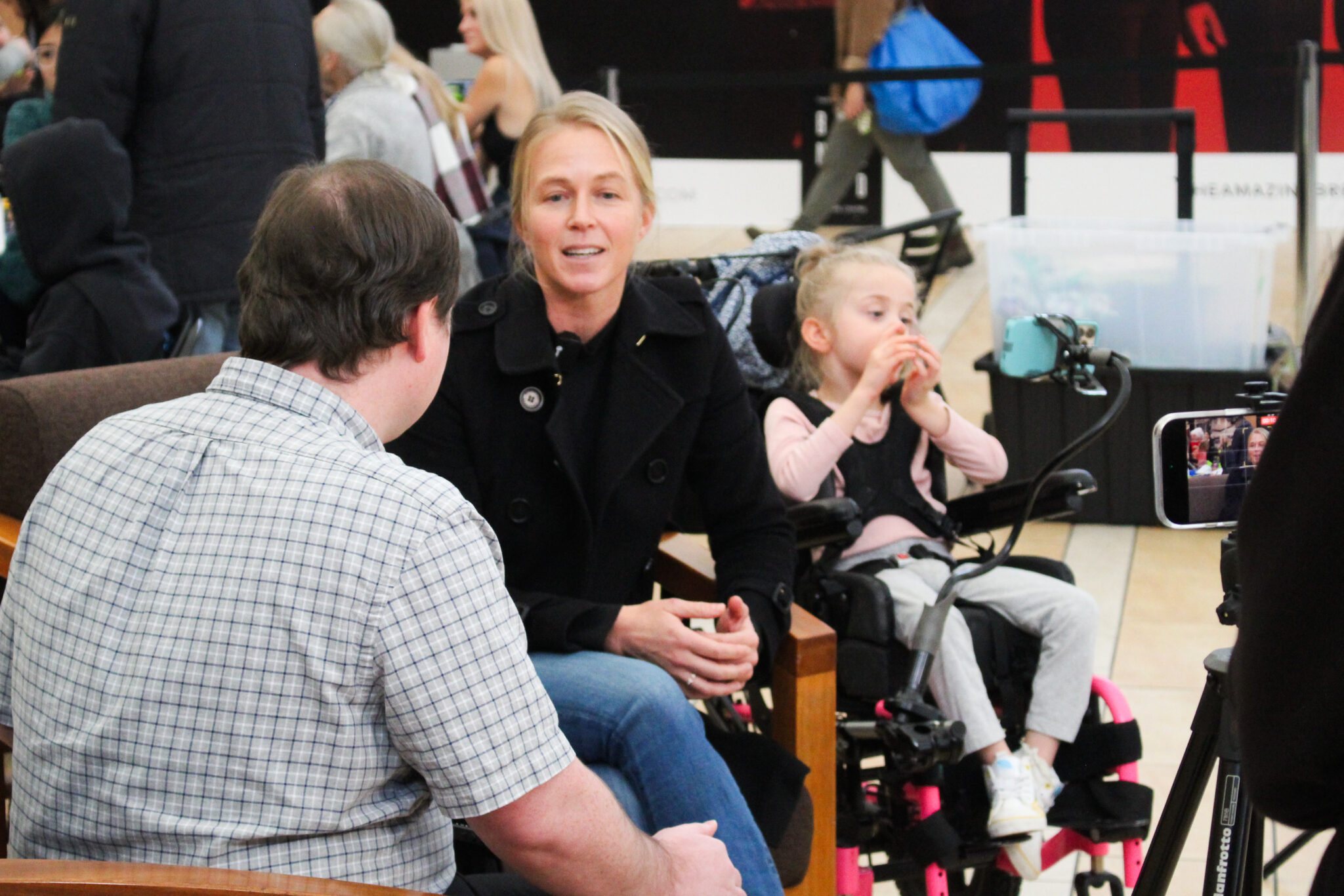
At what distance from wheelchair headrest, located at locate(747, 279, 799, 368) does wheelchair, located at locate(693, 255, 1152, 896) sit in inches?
16.0

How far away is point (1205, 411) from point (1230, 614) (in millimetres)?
179

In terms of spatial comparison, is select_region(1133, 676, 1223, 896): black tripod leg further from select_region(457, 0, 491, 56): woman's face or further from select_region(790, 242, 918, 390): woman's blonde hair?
select_region(457, 0, 491, 56): woman's face

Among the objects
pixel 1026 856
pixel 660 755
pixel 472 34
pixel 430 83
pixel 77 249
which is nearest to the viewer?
pixel 660 755

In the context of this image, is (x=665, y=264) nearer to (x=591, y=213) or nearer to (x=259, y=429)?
(x=591, y=213)

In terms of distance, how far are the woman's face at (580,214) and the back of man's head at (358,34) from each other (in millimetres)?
2076

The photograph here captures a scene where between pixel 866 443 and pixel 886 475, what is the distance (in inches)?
2.4

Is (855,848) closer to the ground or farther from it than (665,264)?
closer to the ground

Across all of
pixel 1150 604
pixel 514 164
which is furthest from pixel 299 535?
pixel 1150 604

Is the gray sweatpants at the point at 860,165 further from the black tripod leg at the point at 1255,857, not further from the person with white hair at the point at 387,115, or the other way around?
the black tripod leg at the point at 1255,857

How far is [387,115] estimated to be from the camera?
3.74 metres

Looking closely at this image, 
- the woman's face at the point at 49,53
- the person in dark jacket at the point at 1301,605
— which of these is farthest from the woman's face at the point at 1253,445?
the woman's face at the point at 49,53

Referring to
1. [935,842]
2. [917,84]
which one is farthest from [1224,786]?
A: [917,84]

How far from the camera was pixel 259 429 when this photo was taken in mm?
1165

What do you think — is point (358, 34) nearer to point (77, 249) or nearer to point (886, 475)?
point (77, 249)
